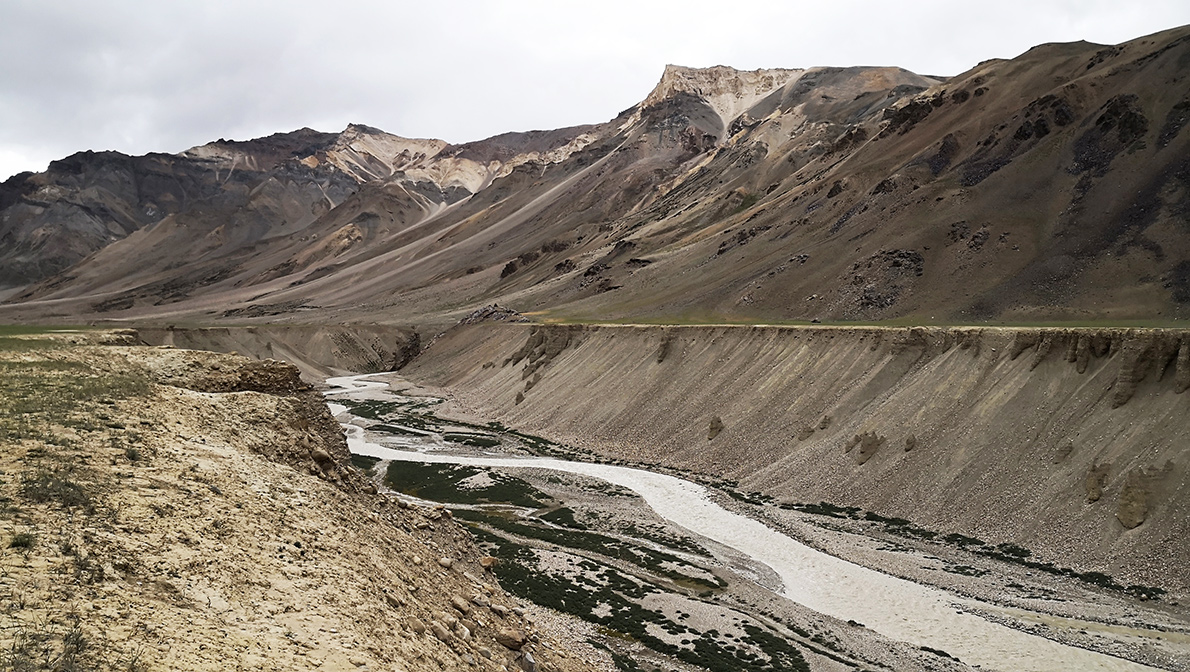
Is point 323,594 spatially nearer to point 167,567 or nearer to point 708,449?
point 167,567

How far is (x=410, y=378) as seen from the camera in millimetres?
109312

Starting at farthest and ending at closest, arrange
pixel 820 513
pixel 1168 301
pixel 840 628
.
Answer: pixel 1168 301 → pixel 820 513 → pixel 840 628

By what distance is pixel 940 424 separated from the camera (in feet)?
134

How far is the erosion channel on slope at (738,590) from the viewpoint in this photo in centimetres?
2398

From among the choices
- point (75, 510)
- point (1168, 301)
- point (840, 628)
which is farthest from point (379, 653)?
point (1168, 301)

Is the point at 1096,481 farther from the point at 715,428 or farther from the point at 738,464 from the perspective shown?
the point at 715,428

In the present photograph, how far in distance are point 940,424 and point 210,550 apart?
39.0 metres

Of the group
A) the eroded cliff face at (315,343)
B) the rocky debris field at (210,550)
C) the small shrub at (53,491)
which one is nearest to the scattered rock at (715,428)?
the rocky debris field at (210,550)

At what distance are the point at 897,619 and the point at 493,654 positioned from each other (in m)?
18.5

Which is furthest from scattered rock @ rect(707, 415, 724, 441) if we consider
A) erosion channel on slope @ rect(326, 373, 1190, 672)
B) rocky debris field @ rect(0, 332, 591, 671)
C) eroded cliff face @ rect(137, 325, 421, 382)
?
eroded cliff face @ rect(137, 325, 421, 382)

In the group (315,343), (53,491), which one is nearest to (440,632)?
(53,491)

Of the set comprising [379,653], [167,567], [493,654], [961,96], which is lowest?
[493,654]

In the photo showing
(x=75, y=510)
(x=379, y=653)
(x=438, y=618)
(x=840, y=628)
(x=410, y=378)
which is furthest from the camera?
(x=410, y=378)

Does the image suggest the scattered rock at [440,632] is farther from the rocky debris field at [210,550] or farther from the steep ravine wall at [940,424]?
the steep ravine wall at [940,424]
